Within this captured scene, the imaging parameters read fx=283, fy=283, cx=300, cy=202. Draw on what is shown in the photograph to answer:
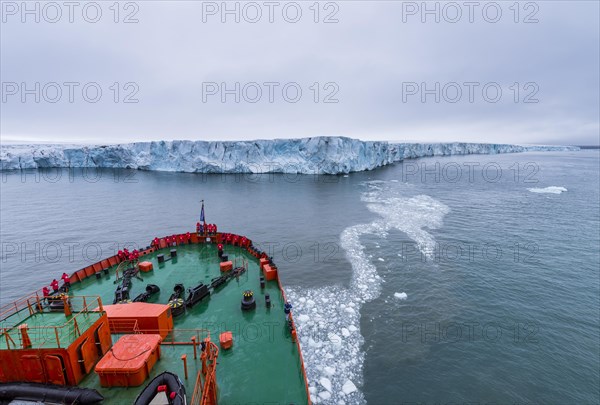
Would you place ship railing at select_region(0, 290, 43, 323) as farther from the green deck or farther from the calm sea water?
the calm sea water

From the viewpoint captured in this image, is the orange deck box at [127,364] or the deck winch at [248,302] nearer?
the orange deck box at [127,364]

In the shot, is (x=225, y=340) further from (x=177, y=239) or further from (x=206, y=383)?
(x=177, y=239)

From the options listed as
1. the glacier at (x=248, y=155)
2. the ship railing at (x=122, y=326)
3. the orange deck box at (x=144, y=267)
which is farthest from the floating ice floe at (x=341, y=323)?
the glacier at (x=248, y=155)

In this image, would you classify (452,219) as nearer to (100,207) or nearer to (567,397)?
(567,397)

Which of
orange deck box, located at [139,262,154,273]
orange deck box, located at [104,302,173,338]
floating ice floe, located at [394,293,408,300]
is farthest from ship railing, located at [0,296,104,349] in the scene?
floating ice floe, located at [394,293,408,300]

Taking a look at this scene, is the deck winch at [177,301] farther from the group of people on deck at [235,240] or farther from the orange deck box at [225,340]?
the group of people on deck at [235,240]

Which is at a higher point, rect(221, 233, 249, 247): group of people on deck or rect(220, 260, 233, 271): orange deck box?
rect(221, 233, 249, 247): group of people on deck
